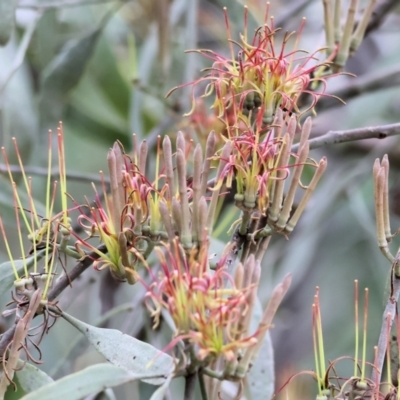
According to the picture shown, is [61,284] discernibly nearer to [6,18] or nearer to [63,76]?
[6,18]

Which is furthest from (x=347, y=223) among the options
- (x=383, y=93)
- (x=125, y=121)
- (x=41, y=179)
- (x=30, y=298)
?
(x=30, y=298)

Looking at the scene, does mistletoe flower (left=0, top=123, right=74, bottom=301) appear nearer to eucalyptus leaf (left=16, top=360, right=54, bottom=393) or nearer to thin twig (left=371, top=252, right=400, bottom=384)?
eucalyptus leaf (left=16, top=360, right=54, bottom=393)

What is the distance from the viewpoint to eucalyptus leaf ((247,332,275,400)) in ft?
1.61

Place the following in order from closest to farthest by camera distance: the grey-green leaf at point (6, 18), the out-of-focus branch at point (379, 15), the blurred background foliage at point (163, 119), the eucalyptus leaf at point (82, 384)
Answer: the eucalyptus leaf at point (82, 384) → the grey-green leaf at point (6, 18) → the out-of-focus branch at point (379, 15) → the blurred background foliage at point (163, 119)

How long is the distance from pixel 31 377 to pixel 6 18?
389 millimetres

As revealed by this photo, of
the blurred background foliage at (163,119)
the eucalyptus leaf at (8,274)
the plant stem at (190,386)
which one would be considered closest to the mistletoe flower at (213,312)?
the plant stem at (190,386)

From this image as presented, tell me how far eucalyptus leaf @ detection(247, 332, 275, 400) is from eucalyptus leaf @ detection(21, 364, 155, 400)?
188 millimetres

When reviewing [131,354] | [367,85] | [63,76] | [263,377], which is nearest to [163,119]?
[63,76]

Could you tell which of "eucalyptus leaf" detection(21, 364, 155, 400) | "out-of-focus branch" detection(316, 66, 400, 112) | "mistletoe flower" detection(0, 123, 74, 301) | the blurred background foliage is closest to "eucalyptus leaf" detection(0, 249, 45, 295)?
"mistletoe flower" detection(0, 123, 74, 301)

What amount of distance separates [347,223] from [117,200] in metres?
0.88

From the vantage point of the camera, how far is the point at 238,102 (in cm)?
45

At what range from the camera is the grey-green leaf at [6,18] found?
0.64m

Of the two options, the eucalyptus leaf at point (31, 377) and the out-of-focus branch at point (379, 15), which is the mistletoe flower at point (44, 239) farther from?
the out-of-focus branch at point (379, 15)

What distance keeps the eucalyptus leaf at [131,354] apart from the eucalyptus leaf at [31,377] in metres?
0.03
